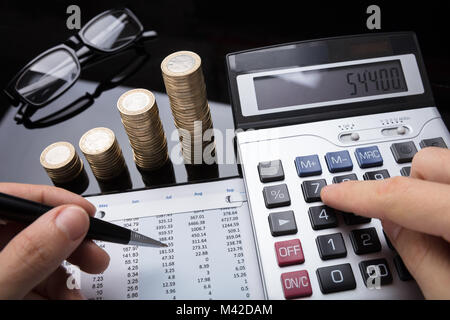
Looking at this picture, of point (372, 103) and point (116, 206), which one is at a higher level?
point (372, 103)

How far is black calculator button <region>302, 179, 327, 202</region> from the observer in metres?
0.49

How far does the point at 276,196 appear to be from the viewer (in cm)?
49

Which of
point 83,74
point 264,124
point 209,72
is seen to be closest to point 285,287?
point 264,124

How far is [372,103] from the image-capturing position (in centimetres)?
57

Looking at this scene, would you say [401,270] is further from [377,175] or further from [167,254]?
[167,254]

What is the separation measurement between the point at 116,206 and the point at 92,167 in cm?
7

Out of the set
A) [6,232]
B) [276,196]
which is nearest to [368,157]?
[276,196]

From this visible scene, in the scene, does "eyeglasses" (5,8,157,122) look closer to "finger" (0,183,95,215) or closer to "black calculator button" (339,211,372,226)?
"finger" (0,183,95,215)

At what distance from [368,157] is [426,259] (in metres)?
0.15

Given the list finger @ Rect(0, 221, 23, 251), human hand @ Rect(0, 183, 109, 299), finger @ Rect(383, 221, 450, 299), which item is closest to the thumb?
human hand @ Rect(0, 183, 109, 299)

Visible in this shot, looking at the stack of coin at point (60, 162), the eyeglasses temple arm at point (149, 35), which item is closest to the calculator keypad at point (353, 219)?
the stack of coin at point (60, 162)

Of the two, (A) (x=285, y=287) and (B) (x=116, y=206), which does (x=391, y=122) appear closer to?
(A) (x=285, y=287)

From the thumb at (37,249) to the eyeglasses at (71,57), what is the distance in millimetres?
369

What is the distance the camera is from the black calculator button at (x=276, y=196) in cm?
49
